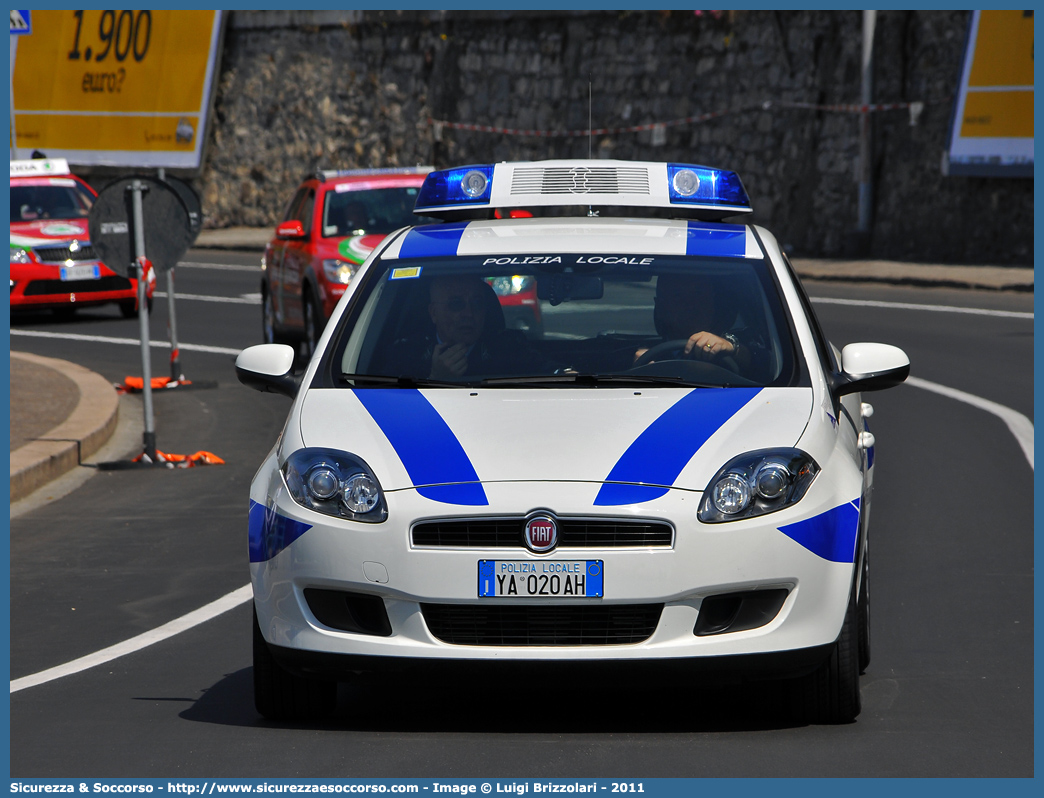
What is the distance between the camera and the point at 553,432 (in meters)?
Answer: 5.23

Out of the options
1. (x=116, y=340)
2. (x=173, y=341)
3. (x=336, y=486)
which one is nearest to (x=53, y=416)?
(x=173, y=341)

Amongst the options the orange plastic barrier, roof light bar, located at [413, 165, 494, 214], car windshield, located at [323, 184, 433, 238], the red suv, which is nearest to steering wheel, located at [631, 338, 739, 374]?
roof light bar, located at [413, 165, 494, 214]

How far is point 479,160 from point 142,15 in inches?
395

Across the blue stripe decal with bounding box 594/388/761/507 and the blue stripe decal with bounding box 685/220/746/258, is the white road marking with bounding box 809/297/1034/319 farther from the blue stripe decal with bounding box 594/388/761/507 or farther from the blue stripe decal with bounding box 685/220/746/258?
the blue stripe decal with bounding box 594/388/761/507

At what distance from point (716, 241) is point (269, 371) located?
174cm

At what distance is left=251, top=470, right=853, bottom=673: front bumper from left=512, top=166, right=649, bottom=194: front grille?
2.57m

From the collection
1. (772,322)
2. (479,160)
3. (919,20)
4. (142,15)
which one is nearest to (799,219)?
(919,20)

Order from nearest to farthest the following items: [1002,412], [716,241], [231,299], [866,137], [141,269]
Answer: [716,241] → [141,269] → [1002,412] → [231,299] → [866,137]

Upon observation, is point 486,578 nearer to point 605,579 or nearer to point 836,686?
point 605,579

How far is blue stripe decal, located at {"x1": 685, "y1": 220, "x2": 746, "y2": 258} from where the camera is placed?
6.34 m

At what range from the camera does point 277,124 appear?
4122 cm

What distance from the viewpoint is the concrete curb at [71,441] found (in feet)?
35.9

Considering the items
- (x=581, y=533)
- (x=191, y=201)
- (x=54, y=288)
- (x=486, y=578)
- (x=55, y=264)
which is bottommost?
(x=54, y=288)

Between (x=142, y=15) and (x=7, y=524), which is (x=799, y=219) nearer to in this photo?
(x=142, y=15)
